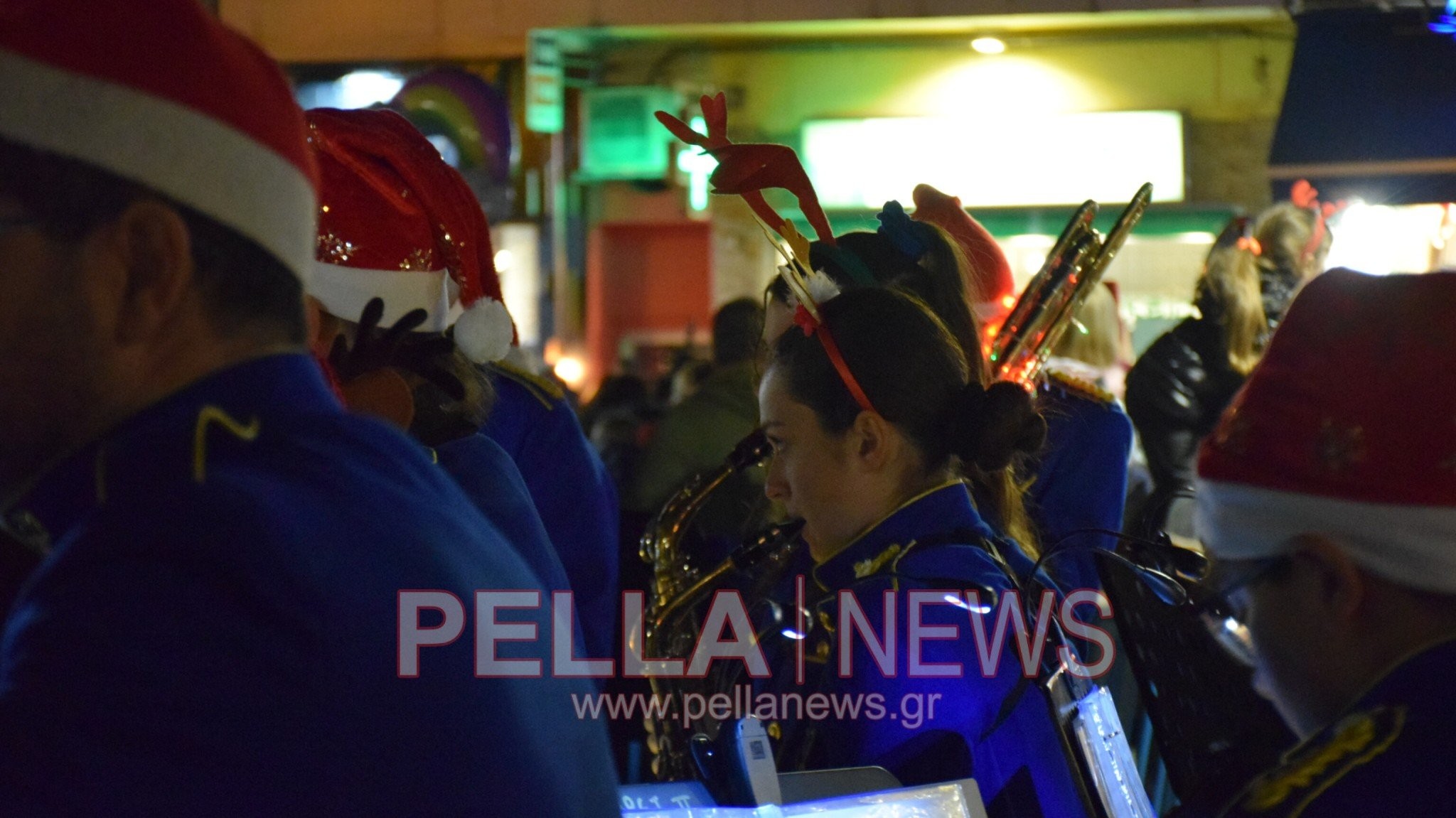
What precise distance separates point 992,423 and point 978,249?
1393 millimetres

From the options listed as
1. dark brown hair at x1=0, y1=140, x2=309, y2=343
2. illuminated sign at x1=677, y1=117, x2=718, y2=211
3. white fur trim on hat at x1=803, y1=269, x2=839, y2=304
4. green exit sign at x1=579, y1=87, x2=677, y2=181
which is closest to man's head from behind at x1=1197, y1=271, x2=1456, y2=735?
dark brown hair at x1=0, y1=140, x2=309, y2=343

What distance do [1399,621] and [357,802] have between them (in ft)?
2.60

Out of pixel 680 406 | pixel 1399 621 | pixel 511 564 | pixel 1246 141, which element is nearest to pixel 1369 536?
pixel 1399 621

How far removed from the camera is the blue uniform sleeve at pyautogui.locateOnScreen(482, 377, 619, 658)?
2572 millimetres

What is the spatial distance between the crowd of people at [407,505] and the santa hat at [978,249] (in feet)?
3.86

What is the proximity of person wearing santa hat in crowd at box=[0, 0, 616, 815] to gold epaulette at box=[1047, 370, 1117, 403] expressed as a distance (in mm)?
2406

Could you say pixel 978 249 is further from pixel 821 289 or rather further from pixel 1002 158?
pixel 1002 158

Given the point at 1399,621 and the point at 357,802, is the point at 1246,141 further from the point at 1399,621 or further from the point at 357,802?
the point at 357,802

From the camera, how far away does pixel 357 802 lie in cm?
82

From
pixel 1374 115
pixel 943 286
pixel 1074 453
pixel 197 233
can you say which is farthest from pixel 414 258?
pixel 1374 115

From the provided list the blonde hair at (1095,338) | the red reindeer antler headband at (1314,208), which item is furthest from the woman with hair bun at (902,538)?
the red reindeer antler headband at (1314,208)

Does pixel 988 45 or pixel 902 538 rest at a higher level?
pixel 988 45

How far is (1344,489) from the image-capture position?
3.78 feet

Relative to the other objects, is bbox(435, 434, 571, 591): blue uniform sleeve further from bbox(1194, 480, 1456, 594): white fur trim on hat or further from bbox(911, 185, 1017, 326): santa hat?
bbox(911, 185, 1017, 326): santa hat
